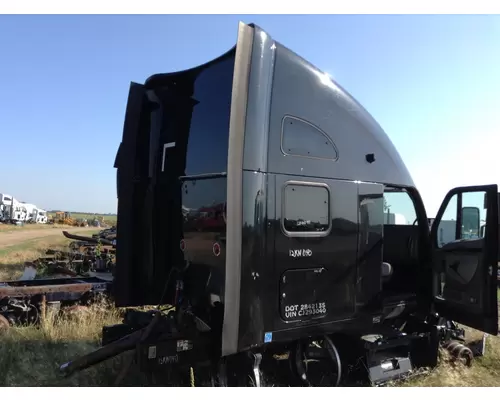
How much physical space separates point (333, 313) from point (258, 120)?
202 cm

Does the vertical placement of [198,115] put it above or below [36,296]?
above

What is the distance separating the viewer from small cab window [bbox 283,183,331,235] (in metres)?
3.85

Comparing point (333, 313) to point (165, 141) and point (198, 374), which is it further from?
point (165, 141)

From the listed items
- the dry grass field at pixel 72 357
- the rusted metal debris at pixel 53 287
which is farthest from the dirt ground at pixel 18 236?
the dry grass field at pixel 72 357

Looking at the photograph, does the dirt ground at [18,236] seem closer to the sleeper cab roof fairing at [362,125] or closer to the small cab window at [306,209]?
the sleeper cab roof fairing at [362,125]

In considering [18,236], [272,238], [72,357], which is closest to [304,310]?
[272,238]

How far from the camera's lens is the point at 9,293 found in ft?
21.1

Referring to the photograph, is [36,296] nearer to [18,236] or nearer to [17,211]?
[18,236]

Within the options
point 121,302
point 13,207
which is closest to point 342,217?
point 121,302

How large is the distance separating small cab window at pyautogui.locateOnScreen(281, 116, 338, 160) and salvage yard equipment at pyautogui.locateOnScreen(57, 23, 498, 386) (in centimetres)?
1

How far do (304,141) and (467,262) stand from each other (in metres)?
2.57

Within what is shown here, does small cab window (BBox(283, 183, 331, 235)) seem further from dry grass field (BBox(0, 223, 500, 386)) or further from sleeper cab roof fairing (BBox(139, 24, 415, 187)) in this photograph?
dry grass field (BBox(0, 223, 500, 386))

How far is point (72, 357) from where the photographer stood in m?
5.12

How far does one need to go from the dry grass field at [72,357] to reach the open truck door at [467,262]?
81 cm
